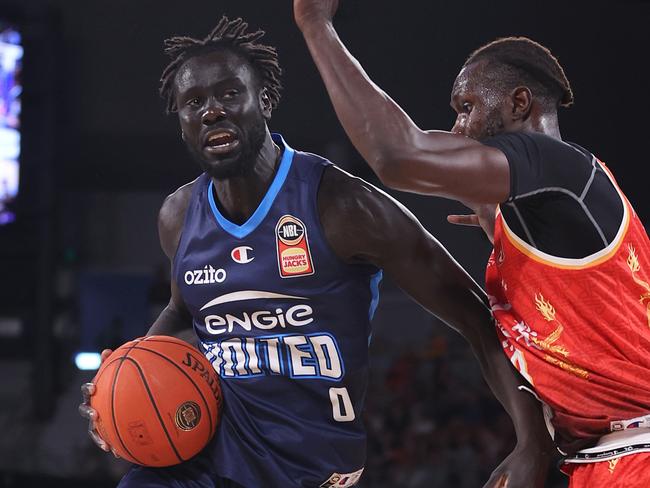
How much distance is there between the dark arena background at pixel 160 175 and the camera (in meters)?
7.44

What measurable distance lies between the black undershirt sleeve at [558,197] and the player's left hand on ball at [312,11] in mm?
432

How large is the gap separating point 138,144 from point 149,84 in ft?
1.84

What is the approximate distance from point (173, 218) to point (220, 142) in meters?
0.40

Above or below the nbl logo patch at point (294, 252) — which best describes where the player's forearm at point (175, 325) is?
below

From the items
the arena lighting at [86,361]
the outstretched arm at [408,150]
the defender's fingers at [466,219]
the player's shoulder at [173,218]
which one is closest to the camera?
the outstretched arm at [408,150]

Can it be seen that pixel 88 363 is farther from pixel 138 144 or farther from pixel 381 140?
pixel 381 140

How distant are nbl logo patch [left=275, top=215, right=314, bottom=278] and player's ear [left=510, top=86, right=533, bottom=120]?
0.63m

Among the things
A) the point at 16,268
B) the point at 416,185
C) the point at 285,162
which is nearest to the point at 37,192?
the point at 16,268

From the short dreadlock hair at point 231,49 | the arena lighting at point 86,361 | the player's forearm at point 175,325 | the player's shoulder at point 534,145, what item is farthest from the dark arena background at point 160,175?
the player's shoulder at point 534,145

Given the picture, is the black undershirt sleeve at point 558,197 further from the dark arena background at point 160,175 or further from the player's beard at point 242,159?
the dark arena background at point 160,175

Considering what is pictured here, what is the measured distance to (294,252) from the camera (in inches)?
96.7

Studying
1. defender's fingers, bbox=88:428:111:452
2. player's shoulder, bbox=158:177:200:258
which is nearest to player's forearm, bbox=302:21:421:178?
player's shoulder, bbox=158:177:200:258

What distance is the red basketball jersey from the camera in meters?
1.97

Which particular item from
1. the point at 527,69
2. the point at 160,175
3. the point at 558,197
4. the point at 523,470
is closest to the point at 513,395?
the point at 523,470
